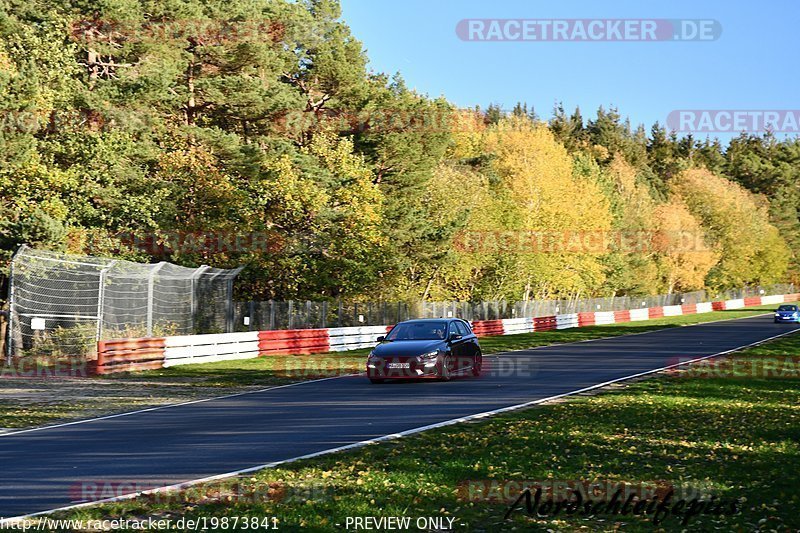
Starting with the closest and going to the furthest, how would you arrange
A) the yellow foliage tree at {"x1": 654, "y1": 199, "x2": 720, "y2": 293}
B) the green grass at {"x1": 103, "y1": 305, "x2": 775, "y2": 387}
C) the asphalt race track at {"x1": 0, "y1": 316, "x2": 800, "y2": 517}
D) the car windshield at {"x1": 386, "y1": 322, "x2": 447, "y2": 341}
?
1. the asphalt race track at {"x1": 0, "y1": 316, "x2": 800, "y2": 517}
2. the car windshield at {"x1": 386, "y1": 322, "x2": 447, "y2": 341}
3. the green grass at {"x1": 103, "y1": 305, "x2": 775, "y2": 387}
4. the yellow foliage tree at {"x1": 654, "y1": 199, "x2": 720, "y2": 293}

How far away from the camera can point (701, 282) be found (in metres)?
110

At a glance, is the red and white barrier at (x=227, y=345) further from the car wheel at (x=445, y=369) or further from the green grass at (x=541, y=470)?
the green grass at (x=541, y=470)

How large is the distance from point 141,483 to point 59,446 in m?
3.77

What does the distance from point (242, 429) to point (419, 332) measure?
33.9ft

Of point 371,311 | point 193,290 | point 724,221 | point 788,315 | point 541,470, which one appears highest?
point 724,221

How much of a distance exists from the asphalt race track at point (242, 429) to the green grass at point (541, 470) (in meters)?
0.98

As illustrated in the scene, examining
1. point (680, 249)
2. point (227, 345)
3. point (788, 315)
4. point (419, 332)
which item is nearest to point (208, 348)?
point (227, 345)

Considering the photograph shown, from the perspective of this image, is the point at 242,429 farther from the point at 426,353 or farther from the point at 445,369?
the point at 445,369

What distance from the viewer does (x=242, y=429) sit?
14.9 meters

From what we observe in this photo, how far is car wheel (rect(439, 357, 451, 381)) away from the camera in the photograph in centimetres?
2352

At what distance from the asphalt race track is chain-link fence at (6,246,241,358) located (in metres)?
7.35

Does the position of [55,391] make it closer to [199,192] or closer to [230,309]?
[230,309]

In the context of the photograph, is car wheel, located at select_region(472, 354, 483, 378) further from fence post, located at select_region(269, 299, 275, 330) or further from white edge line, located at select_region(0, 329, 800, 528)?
fence post, located at select_region(269, 299, 275, 330)

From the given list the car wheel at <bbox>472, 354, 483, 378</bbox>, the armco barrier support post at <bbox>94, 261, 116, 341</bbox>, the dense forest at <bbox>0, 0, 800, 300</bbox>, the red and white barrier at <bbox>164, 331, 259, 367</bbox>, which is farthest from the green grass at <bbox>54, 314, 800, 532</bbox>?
the dense forest at <bbox>0, 0, 800, 300</bbox>
